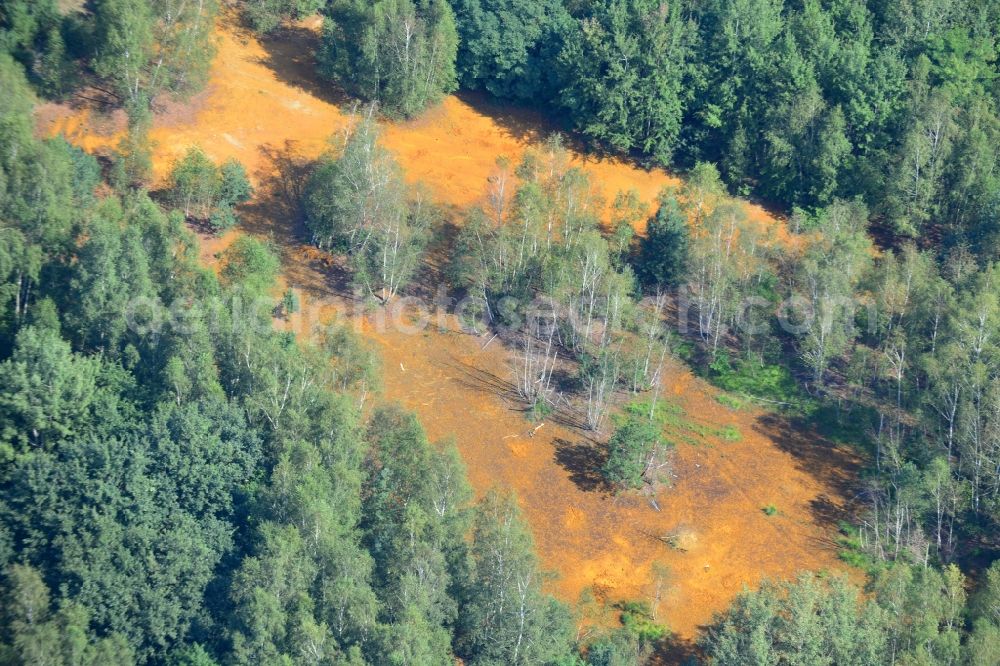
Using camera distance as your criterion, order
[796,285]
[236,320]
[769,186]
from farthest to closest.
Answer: [769,186]
[796,285]
[236,320]

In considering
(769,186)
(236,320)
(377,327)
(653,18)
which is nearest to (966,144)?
(769,186)

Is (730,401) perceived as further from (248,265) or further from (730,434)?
(248,265)

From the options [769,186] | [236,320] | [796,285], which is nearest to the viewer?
[236,320]

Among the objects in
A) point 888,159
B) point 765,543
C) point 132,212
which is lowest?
point 765,543

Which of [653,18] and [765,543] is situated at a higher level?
[653,18]

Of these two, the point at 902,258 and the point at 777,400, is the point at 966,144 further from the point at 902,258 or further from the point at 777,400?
the point at 777,400

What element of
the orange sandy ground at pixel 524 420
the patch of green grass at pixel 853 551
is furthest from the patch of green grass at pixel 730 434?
the patch of green grass at pixel 853 551

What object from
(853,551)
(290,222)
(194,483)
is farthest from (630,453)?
(290,222)
